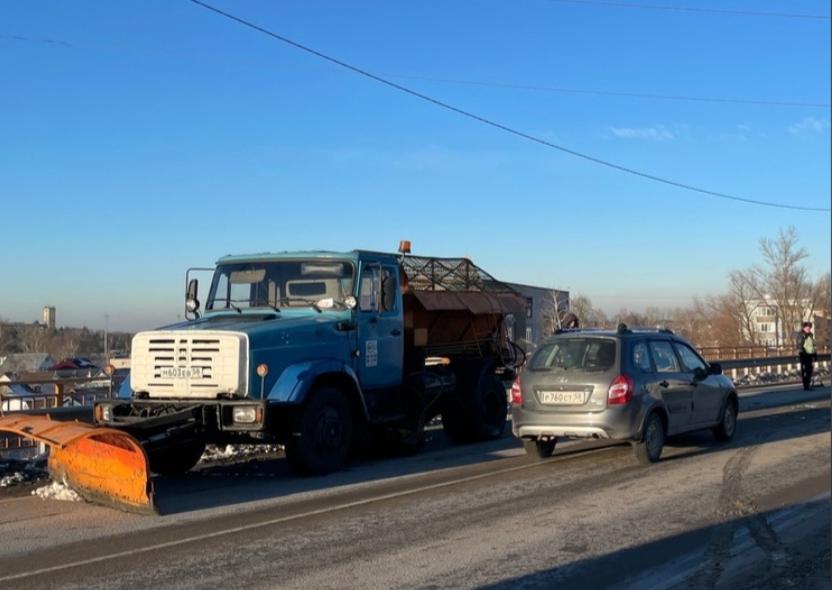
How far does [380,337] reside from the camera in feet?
36.9

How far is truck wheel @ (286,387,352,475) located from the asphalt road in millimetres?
221

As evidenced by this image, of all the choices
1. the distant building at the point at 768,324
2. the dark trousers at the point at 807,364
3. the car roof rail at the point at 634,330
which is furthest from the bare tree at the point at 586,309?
the car roof rail at the point at 634,330

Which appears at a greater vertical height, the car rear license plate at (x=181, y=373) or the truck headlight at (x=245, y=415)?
the car rear license plate at (x=181, y=373)

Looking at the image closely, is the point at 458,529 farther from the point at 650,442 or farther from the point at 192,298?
the point at 192,298

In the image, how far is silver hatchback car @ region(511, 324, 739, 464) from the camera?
10.1 metres

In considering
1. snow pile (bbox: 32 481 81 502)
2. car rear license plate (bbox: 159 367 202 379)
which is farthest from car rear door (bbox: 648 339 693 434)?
snow pile (bbox: 32 481 81 502)

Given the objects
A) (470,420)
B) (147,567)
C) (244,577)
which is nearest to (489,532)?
(244,577)

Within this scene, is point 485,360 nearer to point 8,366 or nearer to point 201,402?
point 201,402

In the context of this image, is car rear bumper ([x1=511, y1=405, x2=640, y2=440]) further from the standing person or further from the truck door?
the standing person

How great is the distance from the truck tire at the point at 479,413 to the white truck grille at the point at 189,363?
458 centimetres

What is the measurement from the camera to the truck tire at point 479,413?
13188 millimetres

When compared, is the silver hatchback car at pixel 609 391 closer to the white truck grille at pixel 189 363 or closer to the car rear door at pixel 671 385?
the car rear door at pixel 671 385

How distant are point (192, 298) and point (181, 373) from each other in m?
1.95

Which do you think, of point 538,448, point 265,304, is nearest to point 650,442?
point 538,448
